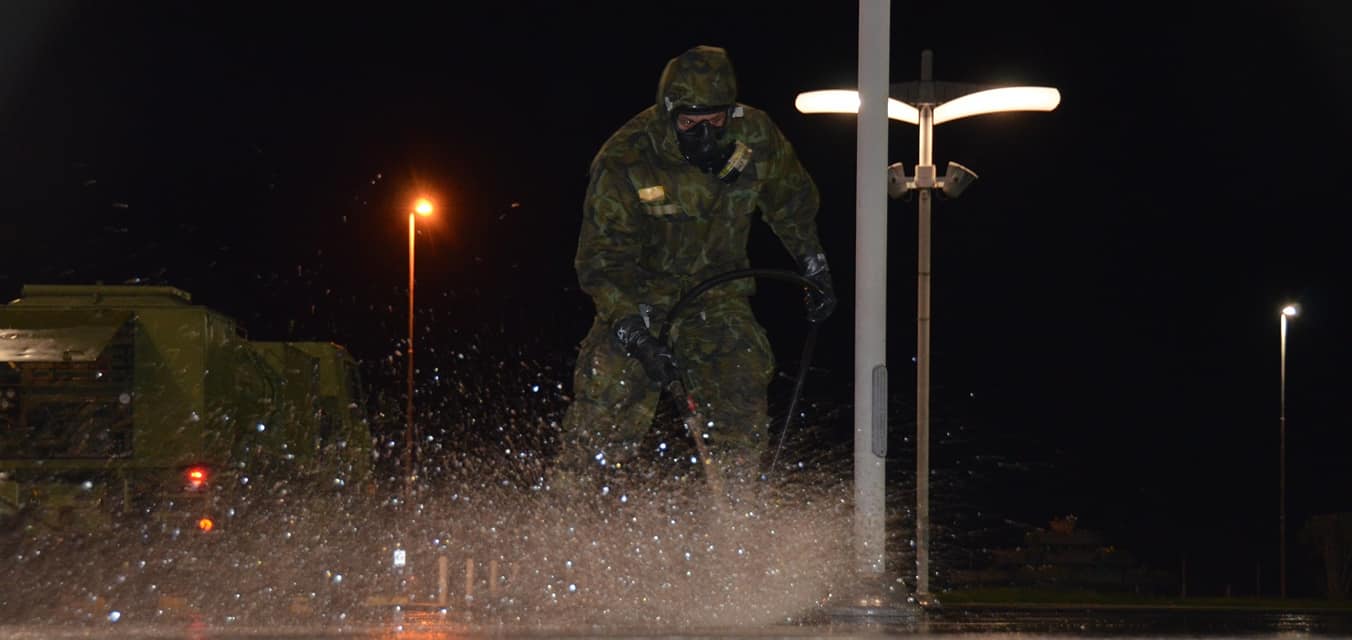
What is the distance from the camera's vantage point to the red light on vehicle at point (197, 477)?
1118 centimetres

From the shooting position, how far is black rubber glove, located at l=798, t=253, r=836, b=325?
6.03 metres

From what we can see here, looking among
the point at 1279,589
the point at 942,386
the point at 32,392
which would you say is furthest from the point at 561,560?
the point at 1279,589

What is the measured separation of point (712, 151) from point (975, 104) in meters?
8.70

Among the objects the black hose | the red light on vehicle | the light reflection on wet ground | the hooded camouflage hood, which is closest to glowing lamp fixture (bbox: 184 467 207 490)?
the red light on vehicle

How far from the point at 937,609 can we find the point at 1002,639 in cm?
325

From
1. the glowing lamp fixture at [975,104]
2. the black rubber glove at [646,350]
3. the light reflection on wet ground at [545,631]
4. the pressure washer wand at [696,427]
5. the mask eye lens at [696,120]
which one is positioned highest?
the glowing lamp fixture at [975,104]

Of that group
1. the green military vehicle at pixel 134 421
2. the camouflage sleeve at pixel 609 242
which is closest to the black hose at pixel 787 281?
the camouflage sleeve at pixel 609 242

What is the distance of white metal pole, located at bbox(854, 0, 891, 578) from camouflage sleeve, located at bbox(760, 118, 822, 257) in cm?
36

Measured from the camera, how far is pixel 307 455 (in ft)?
43.8

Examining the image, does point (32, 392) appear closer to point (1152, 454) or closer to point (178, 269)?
point (178, 269)

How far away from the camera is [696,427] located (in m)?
5.62

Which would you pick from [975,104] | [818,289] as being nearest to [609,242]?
[818,289]

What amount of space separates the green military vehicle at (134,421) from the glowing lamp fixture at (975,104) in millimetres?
4707

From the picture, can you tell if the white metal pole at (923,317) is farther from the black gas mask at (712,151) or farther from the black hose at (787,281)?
the black gas mask at (712,151)
